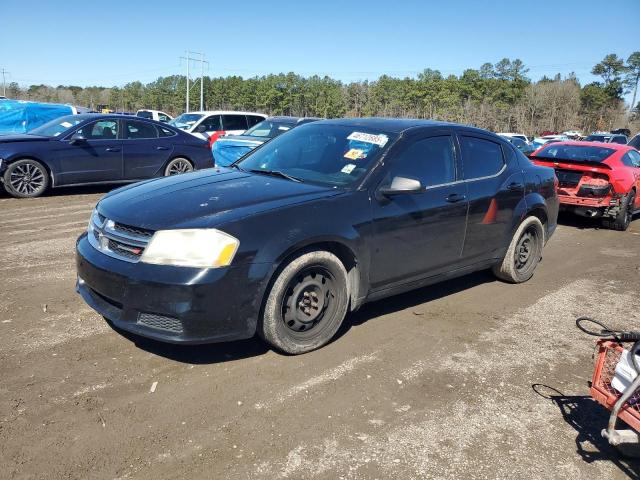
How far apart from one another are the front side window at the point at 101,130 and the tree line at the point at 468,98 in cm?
5739

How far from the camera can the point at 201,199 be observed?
3670 mm

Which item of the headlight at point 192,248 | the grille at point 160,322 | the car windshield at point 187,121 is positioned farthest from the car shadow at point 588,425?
the car windshield at point 187,121

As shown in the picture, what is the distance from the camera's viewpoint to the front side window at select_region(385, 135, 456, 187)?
4266 mm

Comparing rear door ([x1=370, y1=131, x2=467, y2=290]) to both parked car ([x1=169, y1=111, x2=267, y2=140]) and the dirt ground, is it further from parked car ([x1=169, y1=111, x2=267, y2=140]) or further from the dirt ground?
parked car ([x1=169, y1=111, x2=267, y2=140])

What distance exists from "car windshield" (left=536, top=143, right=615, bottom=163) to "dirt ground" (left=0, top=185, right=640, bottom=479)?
517 centimetres

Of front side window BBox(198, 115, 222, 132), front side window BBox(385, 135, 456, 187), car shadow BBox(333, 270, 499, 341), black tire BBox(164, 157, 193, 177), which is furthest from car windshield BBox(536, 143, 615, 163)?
front side window BBox(198, 115, 222, 132)

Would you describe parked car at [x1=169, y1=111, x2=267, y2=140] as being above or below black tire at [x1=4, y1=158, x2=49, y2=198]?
above

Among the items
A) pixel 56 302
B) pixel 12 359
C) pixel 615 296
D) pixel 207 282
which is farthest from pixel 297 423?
pixel 615 296

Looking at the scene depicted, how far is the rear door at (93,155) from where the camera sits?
9.64m

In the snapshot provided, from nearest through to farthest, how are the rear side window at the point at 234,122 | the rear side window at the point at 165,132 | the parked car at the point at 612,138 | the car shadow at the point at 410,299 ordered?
the car shadow at the point at 410,299, the rear side window at the point at 165,132, the rear side window at the point at 234,122, the parked car at the point at 612,138

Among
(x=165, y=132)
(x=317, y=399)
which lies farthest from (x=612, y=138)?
(x=317, y=399)

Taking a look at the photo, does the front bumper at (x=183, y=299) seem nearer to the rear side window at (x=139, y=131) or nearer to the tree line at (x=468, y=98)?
the rear side window at (x=139, y=131)

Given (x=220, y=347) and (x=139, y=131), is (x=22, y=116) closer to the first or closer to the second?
(x=139, y=131)

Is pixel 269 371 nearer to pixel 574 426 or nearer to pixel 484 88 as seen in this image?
pixel 574 426
